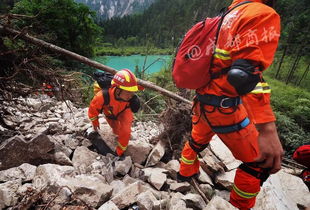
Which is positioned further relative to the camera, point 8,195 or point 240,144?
point 240,144

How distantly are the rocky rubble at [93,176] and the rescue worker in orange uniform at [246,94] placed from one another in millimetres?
535

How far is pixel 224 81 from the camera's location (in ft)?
6.13

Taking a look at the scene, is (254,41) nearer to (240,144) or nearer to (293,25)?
(240,144)

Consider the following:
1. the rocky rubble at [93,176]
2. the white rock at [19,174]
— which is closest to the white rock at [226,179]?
the rocky rubble at [93,176]

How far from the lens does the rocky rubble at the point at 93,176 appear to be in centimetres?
178

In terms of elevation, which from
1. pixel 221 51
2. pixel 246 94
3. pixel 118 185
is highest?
pixel 221 51

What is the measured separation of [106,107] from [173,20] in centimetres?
4557

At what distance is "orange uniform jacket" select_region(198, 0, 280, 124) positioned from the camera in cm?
145

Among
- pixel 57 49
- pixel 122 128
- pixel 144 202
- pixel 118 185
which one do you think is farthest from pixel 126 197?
pixel 57 49

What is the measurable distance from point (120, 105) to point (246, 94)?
8.42ft

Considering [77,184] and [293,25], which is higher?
[293,25]

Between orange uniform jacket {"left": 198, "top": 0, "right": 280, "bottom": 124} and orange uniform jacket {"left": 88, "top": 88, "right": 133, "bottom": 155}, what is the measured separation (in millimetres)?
2261

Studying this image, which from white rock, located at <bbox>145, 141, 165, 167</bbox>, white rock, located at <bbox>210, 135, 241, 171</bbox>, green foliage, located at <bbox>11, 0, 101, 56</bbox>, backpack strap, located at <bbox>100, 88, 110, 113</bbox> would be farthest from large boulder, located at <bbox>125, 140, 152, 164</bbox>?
green foliage, located at <bbox>11, 0, 101, 56</bbox>

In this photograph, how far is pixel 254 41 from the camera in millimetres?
1451
